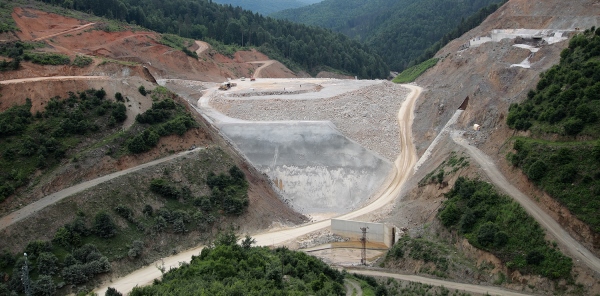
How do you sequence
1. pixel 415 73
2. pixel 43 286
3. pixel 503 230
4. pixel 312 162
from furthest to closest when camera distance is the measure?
pixel 415 73 → pixel 312 162 → pixel 503 230 → pixel 43 286

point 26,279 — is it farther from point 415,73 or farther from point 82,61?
point 415,73

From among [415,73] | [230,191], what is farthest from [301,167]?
[415,73]

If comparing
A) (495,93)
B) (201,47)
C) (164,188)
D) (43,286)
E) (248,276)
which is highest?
(201,47)

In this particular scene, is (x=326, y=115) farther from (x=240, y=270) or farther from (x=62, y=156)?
(x=240, y=270)

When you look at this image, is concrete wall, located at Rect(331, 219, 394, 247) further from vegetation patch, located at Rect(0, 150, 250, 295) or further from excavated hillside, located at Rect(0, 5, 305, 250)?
vegetation patch, located at Rect(0, 150, 250, 295)

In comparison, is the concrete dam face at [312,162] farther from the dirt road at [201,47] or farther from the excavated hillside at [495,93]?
the dirt road at [201,47]

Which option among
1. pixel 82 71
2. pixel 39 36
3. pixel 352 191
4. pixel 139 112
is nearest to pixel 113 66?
pixel 82 71

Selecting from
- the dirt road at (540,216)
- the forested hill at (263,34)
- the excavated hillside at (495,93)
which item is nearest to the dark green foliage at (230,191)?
the excavated hillside at (495,93)
